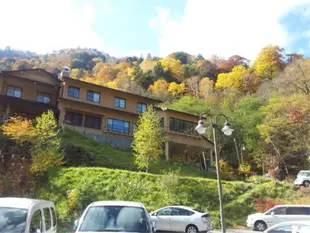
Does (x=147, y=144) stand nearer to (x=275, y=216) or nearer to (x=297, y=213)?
(x=275, y=216)

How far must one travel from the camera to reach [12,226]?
694 cm

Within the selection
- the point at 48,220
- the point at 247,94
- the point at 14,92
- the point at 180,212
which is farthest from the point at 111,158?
the point at 247,94

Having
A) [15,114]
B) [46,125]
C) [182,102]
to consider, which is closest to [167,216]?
[46,125]

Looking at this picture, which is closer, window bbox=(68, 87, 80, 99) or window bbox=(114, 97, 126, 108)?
window bbox=(68, 87, 80, 99)

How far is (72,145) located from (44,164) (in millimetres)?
5813

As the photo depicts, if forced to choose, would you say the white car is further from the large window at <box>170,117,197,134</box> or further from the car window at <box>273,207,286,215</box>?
the large window at <box>170,117,197,134</box>

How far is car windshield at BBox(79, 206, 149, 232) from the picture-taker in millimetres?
7090

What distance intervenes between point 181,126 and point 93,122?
11.3m

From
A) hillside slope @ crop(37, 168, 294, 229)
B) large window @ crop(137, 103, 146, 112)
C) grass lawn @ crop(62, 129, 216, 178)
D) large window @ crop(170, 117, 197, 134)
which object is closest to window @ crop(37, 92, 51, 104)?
grass lawn @ crop(62, 129, 216, 178)

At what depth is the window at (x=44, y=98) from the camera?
132 ft

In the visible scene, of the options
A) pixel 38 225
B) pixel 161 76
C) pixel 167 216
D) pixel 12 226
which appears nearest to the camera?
pixel 12 226

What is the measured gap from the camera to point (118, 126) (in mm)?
41031

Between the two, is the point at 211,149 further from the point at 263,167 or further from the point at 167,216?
the point at 167,216

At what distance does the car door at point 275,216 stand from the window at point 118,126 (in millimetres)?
24262
